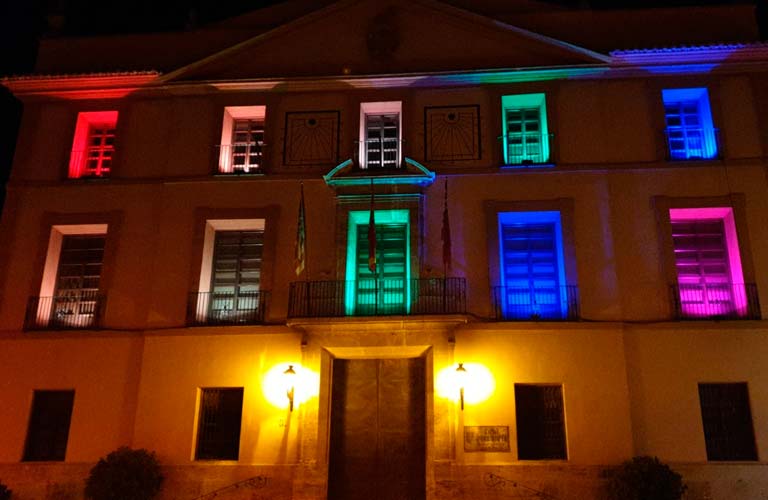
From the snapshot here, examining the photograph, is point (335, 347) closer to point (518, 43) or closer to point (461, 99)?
point (461, 99)

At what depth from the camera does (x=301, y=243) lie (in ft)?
45.8

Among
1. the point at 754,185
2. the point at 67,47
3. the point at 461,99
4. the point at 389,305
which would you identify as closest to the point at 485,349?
the point at 389,305

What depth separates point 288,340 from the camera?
13953 millimetres

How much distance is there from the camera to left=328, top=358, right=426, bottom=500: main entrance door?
13.5m

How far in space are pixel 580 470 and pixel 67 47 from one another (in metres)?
14.3

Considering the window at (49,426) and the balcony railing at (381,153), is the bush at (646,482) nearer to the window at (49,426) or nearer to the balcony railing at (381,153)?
the balcony railing at (381,153)

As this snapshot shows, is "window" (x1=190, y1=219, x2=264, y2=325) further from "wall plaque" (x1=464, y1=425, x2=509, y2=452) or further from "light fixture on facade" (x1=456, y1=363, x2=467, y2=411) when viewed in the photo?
"wall plaque" (x1=464, y1=425, x2=509, y2=452)

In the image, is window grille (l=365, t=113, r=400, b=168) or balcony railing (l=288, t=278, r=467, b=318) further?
window grille (l=365, t=113, r=400, b=168)

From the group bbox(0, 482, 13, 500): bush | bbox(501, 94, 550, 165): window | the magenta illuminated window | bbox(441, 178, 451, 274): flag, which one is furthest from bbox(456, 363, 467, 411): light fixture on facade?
bbox(0, 482, 13, 500): bush

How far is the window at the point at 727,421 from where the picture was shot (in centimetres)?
1298

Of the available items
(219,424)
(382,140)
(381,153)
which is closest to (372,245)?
(381,153)

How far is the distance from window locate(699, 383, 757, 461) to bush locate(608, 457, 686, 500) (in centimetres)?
125

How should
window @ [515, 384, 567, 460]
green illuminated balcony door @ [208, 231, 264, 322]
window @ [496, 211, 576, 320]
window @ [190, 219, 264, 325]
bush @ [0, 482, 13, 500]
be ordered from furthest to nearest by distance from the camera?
green illuminated balcony door @ [208, 231, 264, 322], window @ [190, 219, 264, 325], window @ [496, 211, 576, 320], bush @ [0, 482, 13, 500], window @ [515, 384, 567, 460]

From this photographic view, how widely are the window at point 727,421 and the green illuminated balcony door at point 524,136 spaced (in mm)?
5513
